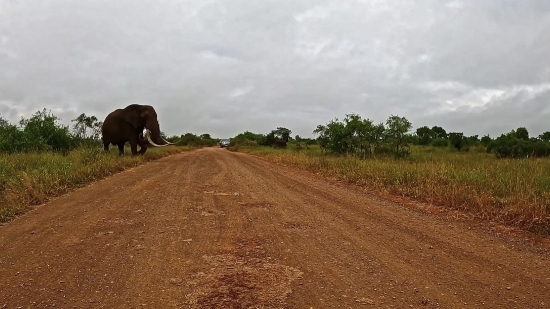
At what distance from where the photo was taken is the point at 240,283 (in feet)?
11.3

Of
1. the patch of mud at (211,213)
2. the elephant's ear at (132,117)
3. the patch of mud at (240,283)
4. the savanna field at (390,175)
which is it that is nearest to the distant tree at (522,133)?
the savanna field at (390,175)

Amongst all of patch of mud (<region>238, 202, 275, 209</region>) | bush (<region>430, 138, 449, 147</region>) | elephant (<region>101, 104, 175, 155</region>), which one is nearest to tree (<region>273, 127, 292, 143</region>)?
bush (<region>430, 138, 449, 147</region>)

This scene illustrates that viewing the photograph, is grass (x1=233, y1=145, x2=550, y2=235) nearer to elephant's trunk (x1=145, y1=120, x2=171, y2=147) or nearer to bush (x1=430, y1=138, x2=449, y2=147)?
elephant's trunk (x1=145, y1=120, x2=171, y2=147)

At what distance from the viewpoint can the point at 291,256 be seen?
4145 mm

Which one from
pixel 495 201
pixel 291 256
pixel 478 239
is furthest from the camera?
pixel 495 201

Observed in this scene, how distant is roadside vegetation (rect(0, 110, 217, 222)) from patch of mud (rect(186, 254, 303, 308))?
13.4ft

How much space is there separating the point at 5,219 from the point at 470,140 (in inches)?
1398

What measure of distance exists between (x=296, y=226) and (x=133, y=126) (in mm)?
14783

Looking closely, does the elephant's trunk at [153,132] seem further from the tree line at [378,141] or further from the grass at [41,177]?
the tree line at [378,141]

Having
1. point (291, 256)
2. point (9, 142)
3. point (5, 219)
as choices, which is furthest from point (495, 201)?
point (9, 142)

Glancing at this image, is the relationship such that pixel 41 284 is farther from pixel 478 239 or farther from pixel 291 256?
pixel 478 239

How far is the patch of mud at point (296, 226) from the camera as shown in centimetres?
522

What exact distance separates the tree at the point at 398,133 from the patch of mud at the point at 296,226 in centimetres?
1490

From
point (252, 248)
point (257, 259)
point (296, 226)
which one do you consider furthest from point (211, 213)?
point (257, 259)
